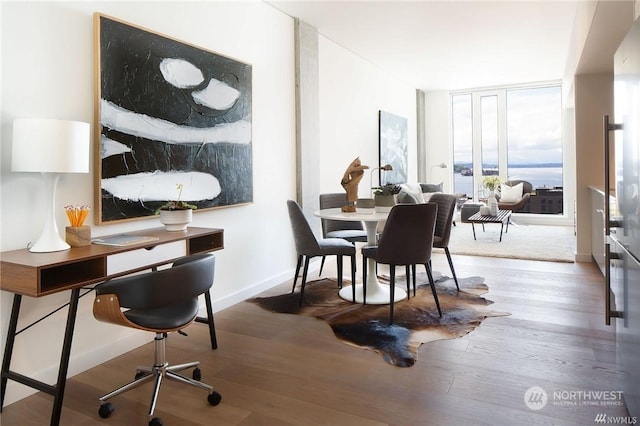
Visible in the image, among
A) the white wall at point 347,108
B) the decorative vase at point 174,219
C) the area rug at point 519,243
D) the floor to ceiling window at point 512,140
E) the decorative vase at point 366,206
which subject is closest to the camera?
the decorative vase at point 174,219

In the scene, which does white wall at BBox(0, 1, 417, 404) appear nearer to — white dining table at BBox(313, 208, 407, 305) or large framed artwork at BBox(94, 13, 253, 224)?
large framed artwork at BBox(94, 13, 253, 224)

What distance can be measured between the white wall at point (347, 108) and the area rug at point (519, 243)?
5.73 feet

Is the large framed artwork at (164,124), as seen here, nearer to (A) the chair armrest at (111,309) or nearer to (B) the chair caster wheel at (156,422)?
(A) the chair armrest at (111,309)

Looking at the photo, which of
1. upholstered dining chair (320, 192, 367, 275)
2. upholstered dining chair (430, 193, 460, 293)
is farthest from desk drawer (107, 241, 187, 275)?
upholstered dining chair (430, 193, 460, 293)

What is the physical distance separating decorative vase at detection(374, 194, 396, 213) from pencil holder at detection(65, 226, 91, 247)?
7.63 feet

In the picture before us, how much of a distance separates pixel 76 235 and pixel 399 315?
7.70 ft

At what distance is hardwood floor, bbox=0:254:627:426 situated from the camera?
2.08m

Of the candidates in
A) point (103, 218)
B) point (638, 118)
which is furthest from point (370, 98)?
point (638, 118)

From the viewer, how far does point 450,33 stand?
5.42 meters

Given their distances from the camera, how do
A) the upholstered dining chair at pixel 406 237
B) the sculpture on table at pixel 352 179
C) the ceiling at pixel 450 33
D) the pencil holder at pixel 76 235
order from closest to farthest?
the pencil holder at pixel 76 235
the upholstered dining chair at pixel 406 237
the sculpture on table at pixel 352 179
the ceiling at pixel 450 33

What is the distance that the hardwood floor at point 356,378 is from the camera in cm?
208

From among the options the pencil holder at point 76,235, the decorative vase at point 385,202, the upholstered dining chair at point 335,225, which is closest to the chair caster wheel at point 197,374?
the pencil holder at point 76,235

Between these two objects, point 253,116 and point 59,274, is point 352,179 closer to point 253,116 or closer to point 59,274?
point 253,116

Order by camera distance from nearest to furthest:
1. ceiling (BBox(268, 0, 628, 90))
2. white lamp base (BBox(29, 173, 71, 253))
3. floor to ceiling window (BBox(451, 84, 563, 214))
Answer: white lamp base (BBox(29, 173, 71, 253)) → ceiling (BBox(268, 0, 628, 90)) → floor to ceiling window (BBox(451, 84, 563, 214))
